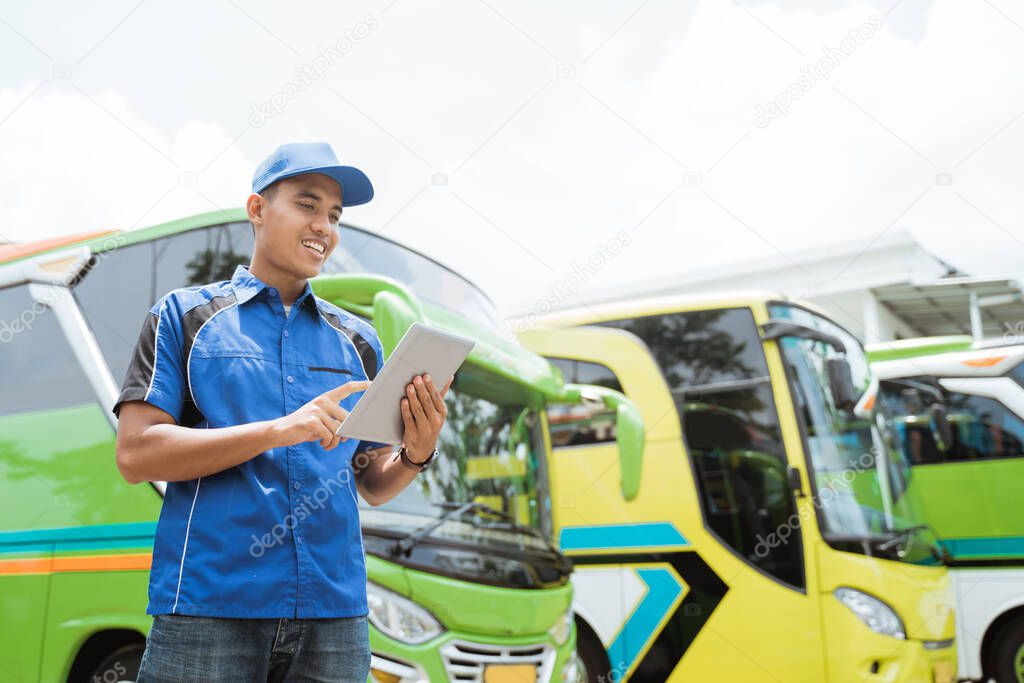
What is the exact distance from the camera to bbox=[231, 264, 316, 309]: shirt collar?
201cm

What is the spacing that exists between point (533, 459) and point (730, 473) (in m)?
1.87

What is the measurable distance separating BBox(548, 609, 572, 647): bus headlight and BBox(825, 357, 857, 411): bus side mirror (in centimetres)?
251

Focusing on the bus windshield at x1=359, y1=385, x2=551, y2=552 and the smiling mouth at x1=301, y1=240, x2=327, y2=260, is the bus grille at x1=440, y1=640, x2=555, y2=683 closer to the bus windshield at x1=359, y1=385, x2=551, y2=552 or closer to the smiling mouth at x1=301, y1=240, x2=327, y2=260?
the bus windshield at x1=359, y1=385, x2=551, y2=552

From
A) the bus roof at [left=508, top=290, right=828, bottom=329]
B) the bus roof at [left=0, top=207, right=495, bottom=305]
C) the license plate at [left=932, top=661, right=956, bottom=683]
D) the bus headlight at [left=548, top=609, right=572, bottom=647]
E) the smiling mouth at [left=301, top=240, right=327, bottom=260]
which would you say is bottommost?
the license plate at [left=932, top=661, right=956, bottom=683]

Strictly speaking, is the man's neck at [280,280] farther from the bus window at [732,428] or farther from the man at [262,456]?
the bus window at [732,428]

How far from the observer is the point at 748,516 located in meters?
5.96

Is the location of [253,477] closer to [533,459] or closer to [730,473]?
[533,459]

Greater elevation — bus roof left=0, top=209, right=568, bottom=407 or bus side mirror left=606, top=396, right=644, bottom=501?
bus roof left=0, top=209, right=568, bottom=407

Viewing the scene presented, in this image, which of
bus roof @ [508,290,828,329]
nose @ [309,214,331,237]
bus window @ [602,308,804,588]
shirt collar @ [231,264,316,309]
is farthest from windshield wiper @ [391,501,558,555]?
bus roof @ [508,290,828,329]

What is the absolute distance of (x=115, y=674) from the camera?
3584mm

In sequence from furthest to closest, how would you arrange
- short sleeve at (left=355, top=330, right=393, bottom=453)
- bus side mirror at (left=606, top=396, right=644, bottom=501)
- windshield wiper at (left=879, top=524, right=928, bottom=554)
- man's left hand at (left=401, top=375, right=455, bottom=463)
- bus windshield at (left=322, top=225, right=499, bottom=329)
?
windshield wiper at (left=879, top=524, right=928, bottom=554), bus side mirror at (left=606, top=396, right=644, bottom=501), bus windshield at (left=322, top=225, right=499, bottom=329), short sleeve at (left=355, top=330, right=393, bottom=453), man's left hand at (left=401, top=375, right=455, bottom=463)

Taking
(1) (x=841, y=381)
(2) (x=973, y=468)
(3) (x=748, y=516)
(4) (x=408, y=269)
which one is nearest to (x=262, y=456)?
(4) (x=408, y=269)

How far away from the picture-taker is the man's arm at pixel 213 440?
1719mm

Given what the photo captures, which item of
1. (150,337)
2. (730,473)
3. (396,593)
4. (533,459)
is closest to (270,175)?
(150,337)
